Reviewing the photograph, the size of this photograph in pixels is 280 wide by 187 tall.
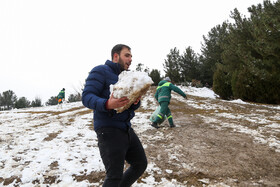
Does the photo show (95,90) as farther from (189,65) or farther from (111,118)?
(189,65)

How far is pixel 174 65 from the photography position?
33000 mm

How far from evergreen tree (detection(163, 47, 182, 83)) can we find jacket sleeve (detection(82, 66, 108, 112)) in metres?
30.8

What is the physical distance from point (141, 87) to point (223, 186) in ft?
7.15

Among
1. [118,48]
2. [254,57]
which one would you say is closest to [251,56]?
[254,57]

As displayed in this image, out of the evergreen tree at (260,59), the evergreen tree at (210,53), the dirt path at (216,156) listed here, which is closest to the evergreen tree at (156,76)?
the evergreen tree at (210,53)

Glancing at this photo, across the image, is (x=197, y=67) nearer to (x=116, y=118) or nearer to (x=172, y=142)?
(x=172, y=142)

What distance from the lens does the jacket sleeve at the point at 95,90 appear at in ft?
4.98

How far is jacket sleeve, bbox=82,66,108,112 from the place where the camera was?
59.8 inches

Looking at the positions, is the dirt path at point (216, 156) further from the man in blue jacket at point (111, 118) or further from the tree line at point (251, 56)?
the tree line at point (251, 56)

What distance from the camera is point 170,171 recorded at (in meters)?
3.20

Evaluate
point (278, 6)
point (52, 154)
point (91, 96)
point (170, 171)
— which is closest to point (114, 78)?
point (91, 96)

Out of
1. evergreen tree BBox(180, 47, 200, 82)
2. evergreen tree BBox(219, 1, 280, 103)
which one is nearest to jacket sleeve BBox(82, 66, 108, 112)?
evergreen tree BBox(219, 1, 280, 103)

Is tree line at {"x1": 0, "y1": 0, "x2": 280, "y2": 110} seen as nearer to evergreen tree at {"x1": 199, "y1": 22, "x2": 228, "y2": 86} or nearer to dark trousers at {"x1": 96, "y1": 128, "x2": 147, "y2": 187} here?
evergreen tree at {"x1": 199, "y1": 22, "x2": 228, "y2": 86}

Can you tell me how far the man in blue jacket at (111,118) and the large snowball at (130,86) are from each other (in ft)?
0.19
